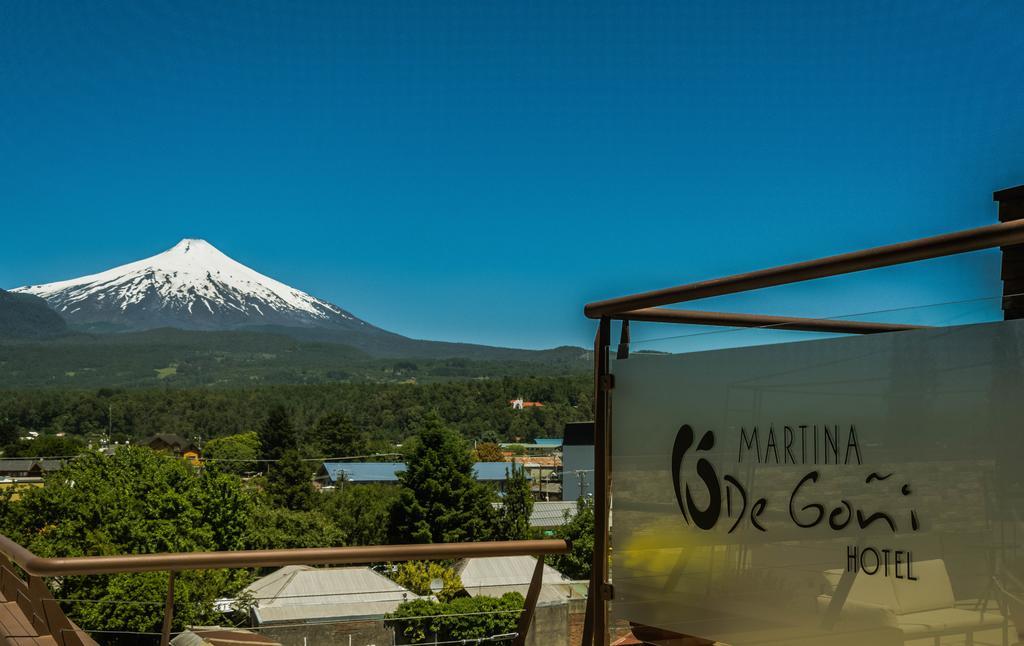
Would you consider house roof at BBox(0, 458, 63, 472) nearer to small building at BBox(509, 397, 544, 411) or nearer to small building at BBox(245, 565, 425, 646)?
small building at BBox(509, 397, 544, 411)

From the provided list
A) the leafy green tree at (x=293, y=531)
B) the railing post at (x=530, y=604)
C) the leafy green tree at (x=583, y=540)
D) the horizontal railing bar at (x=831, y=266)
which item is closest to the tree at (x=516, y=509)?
the leafy green tree at (x=293, y=531)

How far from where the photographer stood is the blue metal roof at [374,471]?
6838cm

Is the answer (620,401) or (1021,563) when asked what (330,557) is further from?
(1021,563)

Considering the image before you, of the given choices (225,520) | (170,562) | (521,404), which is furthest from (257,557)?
(521,404)

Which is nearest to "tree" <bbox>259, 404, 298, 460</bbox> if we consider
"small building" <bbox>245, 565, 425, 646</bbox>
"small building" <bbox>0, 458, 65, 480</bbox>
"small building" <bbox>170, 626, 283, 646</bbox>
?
"small building" <bbox>0, 458, 65, 480</bbox>

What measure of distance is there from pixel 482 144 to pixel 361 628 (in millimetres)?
138483

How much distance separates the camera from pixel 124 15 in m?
175

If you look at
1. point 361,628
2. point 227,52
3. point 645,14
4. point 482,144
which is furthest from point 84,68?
point 361,628

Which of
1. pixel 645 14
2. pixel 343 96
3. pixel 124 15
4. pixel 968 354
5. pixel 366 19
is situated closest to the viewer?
pixel 968 354

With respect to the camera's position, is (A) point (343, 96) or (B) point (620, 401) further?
(A) point (343, 96)

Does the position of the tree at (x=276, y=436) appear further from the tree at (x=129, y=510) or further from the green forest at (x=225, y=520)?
the tree at (x=129, y=510)

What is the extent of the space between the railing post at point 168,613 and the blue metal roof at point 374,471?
63800 mm

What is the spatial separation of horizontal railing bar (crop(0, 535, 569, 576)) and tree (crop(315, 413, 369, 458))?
7793cm

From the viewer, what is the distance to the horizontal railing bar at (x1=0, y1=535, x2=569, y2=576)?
2.54 m
